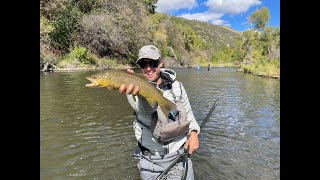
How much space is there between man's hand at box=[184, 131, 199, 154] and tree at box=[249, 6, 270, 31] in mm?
54918

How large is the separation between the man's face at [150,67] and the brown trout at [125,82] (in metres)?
0.46

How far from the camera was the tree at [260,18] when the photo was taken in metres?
54.6

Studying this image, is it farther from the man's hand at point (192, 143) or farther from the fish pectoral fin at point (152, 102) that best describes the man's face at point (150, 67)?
the man's hand at point (192, 143)

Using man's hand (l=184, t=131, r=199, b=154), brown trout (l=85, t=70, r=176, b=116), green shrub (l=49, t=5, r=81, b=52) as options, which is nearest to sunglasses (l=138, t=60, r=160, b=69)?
brown trout (l=85, t=70, r=176, b=116)

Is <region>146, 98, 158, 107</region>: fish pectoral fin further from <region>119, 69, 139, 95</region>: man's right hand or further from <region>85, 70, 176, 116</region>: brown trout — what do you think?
<region>119, 69, 139, 95</region>: man's right hand

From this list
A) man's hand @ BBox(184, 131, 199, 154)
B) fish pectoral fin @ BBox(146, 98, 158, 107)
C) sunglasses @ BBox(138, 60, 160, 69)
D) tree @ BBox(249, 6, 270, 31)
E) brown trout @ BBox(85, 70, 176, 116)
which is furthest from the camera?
tree @ BBox(249, 6, 270, 31)

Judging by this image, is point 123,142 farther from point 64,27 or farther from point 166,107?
point 64,27

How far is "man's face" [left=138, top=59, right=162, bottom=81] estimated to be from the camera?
3.79 meters

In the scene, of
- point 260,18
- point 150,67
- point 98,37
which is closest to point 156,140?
point 150,67

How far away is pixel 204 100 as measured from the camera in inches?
624

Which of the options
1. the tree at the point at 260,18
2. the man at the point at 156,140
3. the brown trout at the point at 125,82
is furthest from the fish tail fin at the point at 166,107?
the tree at the point at 260,18
